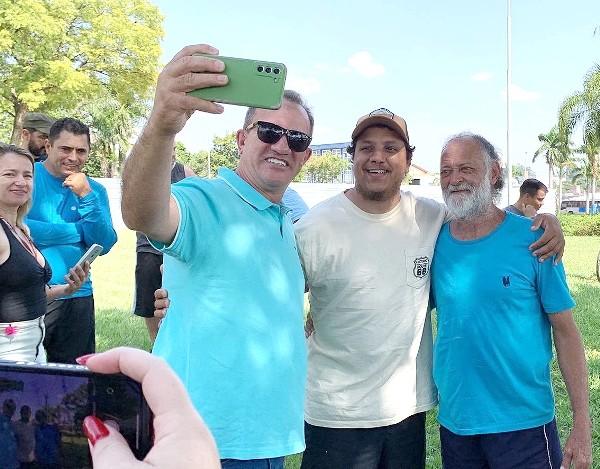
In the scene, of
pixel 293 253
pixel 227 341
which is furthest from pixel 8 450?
pixel 293 253

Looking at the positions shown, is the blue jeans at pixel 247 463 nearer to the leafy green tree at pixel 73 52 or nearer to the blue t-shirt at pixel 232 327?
the blue t-shirt at pixel 232 327

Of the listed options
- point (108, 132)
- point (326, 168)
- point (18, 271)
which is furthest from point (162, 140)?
point (326, 168)

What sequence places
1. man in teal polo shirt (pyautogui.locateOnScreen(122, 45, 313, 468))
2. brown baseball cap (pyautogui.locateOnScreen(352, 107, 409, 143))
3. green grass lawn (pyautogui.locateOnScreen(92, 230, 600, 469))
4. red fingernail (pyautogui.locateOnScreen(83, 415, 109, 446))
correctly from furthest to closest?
green grass lawn (pyautogui.locateOnScreen(92, 230, 600, 469)) → brown baseball cap (pyautogui.locateOnScreen(352, 107, 409, 143)) → man in teal polo shirt (pyautogui.locateOnScreen(122, 45, 313, 468)) → red fingernail (pyautogui.locateOnScreen(83, 415, 109, 446))

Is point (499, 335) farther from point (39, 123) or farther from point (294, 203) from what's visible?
point (39, 123)

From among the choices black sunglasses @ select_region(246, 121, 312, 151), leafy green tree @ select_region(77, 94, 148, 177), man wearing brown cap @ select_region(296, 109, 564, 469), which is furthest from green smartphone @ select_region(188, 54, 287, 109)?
leafy green tree @ select_region(77, 94, 148, 177)

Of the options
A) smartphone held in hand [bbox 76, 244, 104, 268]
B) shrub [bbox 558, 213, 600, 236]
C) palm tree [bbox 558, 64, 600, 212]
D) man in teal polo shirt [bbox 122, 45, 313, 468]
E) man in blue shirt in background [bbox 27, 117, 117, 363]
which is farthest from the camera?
shrub [bbox 558, 213, 600, 236]

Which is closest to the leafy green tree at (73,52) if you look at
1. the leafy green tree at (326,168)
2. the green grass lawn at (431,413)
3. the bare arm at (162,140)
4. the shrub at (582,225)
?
the green grass lawn at (431,413)

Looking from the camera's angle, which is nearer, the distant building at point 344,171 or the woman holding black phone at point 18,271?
the woman holding black phone at point 18,271

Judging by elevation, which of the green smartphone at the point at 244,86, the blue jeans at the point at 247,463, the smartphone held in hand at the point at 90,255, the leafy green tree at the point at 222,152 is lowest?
the blue jeans at the point at 247,463

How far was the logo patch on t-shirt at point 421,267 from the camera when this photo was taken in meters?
2.62

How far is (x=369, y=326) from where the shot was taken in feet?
8.34

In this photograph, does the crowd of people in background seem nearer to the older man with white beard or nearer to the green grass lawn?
the older man with white beard

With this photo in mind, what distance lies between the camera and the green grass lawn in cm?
470

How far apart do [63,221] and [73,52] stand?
20.7 m
